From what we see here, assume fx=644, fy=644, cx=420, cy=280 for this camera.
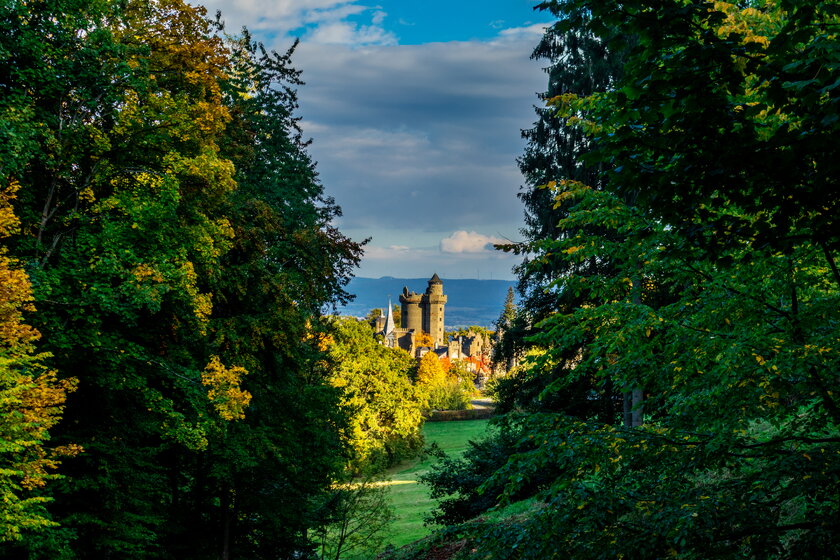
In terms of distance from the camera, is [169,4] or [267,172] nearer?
[169,4]

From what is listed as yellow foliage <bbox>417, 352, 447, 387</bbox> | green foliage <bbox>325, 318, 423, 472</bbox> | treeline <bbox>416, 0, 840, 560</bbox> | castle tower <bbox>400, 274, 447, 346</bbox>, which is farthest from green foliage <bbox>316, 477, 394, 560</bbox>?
castle tower <bbox>400, 274, 447, 346</bbox>

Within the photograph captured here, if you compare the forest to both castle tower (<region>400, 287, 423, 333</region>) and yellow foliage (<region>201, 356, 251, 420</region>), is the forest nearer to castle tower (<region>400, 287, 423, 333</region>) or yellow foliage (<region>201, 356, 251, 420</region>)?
yellow foliage (<region>201, 356, 251, 420</region>)

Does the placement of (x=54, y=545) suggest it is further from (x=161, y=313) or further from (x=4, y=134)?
(x=4, y=134)

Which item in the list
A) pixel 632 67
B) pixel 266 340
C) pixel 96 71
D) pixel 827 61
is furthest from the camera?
pixel 266 340

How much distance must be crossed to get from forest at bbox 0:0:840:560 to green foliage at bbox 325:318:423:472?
1608 centimetres

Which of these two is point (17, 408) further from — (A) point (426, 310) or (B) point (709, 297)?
(A) point (426, 310)

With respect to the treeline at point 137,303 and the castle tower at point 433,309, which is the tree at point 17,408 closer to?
the treeline at point 137,303

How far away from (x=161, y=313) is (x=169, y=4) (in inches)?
314

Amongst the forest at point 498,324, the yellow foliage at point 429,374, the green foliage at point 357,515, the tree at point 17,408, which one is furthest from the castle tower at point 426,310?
the tree at point 17,408

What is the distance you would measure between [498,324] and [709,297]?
1684cm

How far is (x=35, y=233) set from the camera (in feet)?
45.7

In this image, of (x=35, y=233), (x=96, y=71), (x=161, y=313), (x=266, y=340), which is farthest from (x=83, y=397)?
(x=96, y=71)

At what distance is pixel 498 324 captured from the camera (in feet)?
77.6

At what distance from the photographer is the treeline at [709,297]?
431 cm
